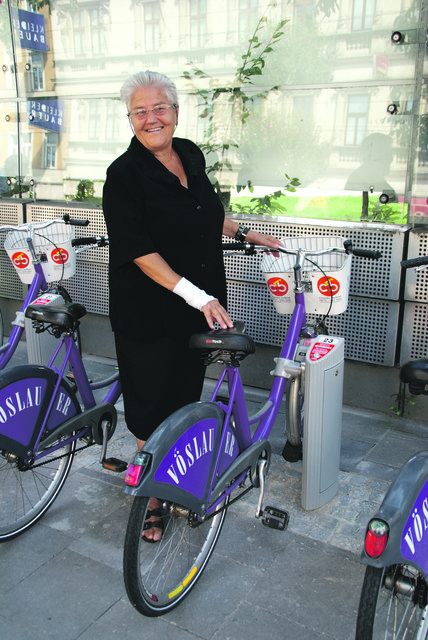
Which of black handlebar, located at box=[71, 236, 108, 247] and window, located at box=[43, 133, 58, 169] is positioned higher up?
window, located at box=[43, 133, 58, 169]

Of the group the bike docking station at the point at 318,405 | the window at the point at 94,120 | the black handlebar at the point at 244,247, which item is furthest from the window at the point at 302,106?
the bike docking station at the point at 318,405

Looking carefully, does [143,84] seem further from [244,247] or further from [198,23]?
[198,23]

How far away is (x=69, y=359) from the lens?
3.41 m

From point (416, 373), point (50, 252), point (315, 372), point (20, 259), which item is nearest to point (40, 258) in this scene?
point (50, 252)

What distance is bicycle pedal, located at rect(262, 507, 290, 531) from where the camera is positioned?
114 inches

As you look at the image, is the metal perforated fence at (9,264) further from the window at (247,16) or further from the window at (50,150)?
the window at (247,16)

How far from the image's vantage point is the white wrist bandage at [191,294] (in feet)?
8.79

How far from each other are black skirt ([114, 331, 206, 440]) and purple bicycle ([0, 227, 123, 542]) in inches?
13.0

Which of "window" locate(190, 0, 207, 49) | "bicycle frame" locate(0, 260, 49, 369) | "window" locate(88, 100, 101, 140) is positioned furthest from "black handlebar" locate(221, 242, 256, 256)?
"window" locate(88, 100, 101, 140)

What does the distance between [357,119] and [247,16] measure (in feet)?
4.36

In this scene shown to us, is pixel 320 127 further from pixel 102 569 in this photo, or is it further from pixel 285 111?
pixel 102 569

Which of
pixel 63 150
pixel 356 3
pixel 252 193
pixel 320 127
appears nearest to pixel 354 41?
pixel 356 3

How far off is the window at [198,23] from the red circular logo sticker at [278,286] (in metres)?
2.82

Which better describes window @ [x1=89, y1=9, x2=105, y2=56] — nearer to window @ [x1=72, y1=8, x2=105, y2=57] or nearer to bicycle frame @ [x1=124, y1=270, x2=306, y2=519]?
window @ [x1=72, y1=8, x2=105, y2=57]
